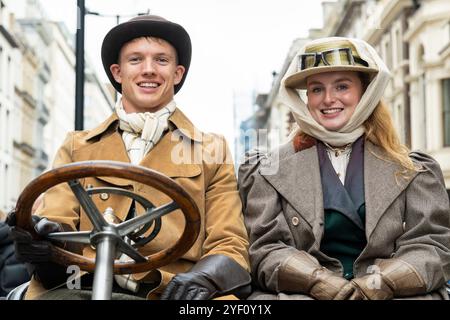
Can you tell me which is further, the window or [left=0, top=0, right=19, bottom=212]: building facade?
[left=0, top=0, right=19, bottom=212]: building facade

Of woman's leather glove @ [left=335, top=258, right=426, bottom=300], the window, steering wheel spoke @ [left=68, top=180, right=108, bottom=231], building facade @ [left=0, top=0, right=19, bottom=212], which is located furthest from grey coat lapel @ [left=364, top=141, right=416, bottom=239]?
building facade @ [left=0, top=0, right=19, bottom=212]

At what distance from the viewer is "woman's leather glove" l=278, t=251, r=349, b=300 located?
8.83 feet

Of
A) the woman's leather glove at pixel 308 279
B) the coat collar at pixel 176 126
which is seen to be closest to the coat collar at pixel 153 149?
the coat collar at pixel 176 126

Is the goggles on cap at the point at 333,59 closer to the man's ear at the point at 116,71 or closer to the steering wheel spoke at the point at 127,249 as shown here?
the man's ear at the point at 116,71

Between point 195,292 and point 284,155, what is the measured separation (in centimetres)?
103

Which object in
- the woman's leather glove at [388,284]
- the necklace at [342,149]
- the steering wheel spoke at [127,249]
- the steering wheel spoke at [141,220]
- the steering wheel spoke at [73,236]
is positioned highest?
the necklace at [342,149]

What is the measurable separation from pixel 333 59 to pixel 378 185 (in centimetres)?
56

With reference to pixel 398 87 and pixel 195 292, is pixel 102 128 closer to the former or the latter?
pixel 195 292

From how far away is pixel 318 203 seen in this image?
302 centimetres

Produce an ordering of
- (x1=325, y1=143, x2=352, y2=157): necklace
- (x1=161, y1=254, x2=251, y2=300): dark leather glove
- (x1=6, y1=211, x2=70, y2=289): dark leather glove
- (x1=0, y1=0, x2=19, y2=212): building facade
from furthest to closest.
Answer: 1. (x1=0, y1=0, x2=19, y2=212): building facade
2. (x1=325, y1=143, x2=352, y2=157): necklace
3. (x1=161, y1=254, x2=251, y2=300): dark leather glove
4. (x1=6, y1=211, x2=70, y2=289): dark leather glove

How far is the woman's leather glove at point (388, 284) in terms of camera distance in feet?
8.84

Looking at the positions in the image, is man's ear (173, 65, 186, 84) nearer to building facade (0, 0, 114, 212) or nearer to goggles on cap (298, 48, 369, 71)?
goggles on cap (298, 48, 369, 71)

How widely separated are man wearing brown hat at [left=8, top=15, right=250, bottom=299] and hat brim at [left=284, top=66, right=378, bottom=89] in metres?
0.40

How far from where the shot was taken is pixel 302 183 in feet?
10.2
